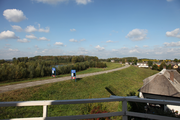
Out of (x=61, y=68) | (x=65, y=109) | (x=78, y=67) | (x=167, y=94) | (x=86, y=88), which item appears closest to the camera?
(x=65, y=109)

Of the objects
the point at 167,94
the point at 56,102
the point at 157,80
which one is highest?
the point at 56,102

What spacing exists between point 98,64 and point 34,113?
186 ft

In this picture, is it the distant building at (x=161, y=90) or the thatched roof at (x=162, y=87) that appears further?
the thatched roof at (x=162, y=87)

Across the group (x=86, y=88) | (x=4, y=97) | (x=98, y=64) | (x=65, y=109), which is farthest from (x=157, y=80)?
(x=98, y=64)

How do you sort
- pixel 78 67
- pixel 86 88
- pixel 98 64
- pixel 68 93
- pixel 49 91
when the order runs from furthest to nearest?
pixel 98 64 → pixel 78 67 → pixel 86 88 → pixel 68 93 → pixel 49 91

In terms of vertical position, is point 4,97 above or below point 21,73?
below

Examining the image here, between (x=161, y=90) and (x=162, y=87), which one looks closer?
(x=161, y=90)

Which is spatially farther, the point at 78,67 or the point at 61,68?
the point at 78,67

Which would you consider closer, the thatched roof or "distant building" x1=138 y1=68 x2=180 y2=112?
"distant building" x1=138 y1=68 x2=180 y2=112

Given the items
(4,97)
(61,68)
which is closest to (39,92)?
(4,97)

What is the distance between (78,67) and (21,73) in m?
27.1

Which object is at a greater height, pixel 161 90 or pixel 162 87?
pixel 162 87

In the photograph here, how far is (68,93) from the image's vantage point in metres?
17.5

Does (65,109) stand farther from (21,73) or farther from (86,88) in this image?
(21,73)
